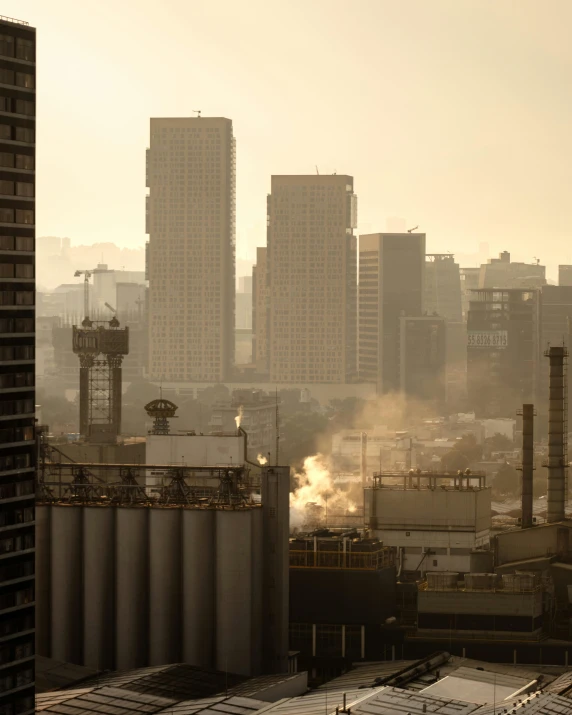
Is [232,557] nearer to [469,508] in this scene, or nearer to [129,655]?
[129,655]

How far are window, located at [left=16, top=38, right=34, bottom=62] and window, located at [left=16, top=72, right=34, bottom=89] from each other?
0.42m

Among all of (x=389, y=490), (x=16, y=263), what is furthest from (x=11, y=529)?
(x=389, y=490)

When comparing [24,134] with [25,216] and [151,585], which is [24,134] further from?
[151,585]

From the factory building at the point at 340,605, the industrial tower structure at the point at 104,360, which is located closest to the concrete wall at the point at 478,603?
the factory building at the point at 340,605

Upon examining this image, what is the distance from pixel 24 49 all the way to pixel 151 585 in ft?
86.3

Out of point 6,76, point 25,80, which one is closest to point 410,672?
point 25,80

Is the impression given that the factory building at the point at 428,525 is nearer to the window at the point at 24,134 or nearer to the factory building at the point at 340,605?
the factory building at the point at 340,605

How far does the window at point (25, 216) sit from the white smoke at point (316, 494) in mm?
45092

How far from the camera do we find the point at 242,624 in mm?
63688

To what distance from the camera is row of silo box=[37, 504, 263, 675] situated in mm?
64125

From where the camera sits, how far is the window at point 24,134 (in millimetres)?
46131

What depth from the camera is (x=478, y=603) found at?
7281cm

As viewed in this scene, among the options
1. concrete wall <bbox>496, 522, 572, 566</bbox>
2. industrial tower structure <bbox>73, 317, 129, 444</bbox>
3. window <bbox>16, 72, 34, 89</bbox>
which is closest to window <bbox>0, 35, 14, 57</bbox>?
window <bbox>16, 72, 34, 89</bbox>

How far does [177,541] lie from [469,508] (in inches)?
899
